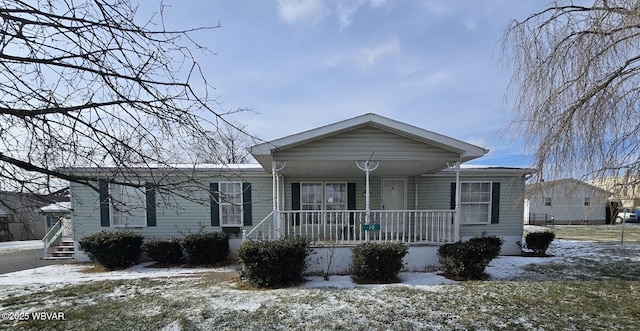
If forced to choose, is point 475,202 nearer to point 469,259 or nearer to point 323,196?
point 469,259

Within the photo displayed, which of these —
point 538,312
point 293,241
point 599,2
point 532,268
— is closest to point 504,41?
point 599,2

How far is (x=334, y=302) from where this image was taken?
4.69 m

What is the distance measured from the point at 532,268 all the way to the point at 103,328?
8.97m

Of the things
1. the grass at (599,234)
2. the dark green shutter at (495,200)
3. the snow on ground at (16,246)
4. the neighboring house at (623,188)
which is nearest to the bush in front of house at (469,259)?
the neighboring house at (623,188)

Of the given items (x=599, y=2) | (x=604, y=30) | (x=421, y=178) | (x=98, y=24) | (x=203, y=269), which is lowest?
(x=203, y=269)

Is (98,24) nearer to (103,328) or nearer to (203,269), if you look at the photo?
(103,328)

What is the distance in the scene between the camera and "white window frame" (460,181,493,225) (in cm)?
902

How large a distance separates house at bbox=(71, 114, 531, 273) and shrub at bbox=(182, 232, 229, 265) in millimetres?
752

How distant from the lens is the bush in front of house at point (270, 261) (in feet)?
18.2

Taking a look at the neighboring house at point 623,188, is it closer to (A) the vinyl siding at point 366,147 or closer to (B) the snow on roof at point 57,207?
(A) the vinyl siding at point 366,147

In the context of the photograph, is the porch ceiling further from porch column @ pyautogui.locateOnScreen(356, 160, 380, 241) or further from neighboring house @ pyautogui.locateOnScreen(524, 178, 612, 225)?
neighboring house @ pyautogui.locateOnScreen(524, 178, 612, 225)

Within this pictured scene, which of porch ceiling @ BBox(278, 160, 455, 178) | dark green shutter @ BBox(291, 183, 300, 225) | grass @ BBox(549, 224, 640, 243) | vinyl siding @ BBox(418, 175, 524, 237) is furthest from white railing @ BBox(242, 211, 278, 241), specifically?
grass @ BBox(549, 224, 640, 243)

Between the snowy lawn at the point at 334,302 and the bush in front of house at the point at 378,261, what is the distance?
348 millimetres

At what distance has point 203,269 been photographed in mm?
7367
